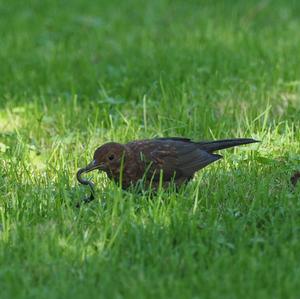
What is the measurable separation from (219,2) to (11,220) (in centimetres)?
802

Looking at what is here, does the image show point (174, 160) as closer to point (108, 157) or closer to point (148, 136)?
point (108, 157)

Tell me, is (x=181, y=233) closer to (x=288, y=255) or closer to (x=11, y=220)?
(x=288, y=255)

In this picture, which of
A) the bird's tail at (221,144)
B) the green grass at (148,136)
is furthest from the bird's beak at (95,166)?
the bird's tail at (221,144)

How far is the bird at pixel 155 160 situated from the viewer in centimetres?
598

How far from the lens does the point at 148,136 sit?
7234 mm

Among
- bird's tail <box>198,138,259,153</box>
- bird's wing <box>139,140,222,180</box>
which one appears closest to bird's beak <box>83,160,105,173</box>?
bird's wing <box>139,140,222,180</box>

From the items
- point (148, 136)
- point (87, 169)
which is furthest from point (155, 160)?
point (148, 136)

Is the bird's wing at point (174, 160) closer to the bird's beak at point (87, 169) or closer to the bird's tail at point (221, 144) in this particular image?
the bird's tail at point (221, 144)

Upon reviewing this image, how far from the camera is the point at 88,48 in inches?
408

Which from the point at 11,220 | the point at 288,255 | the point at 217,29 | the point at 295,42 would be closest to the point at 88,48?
the point at 217,29

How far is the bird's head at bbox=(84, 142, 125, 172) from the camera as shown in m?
5.96

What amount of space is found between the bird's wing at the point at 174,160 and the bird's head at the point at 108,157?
212 millimetres

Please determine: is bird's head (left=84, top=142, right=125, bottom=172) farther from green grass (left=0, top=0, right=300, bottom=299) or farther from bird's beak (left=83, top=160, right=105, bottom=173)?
green grass (left=0, top=0, right=300, bottom=299)

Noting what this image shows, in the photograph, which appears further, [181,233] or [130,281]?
[181,233]
